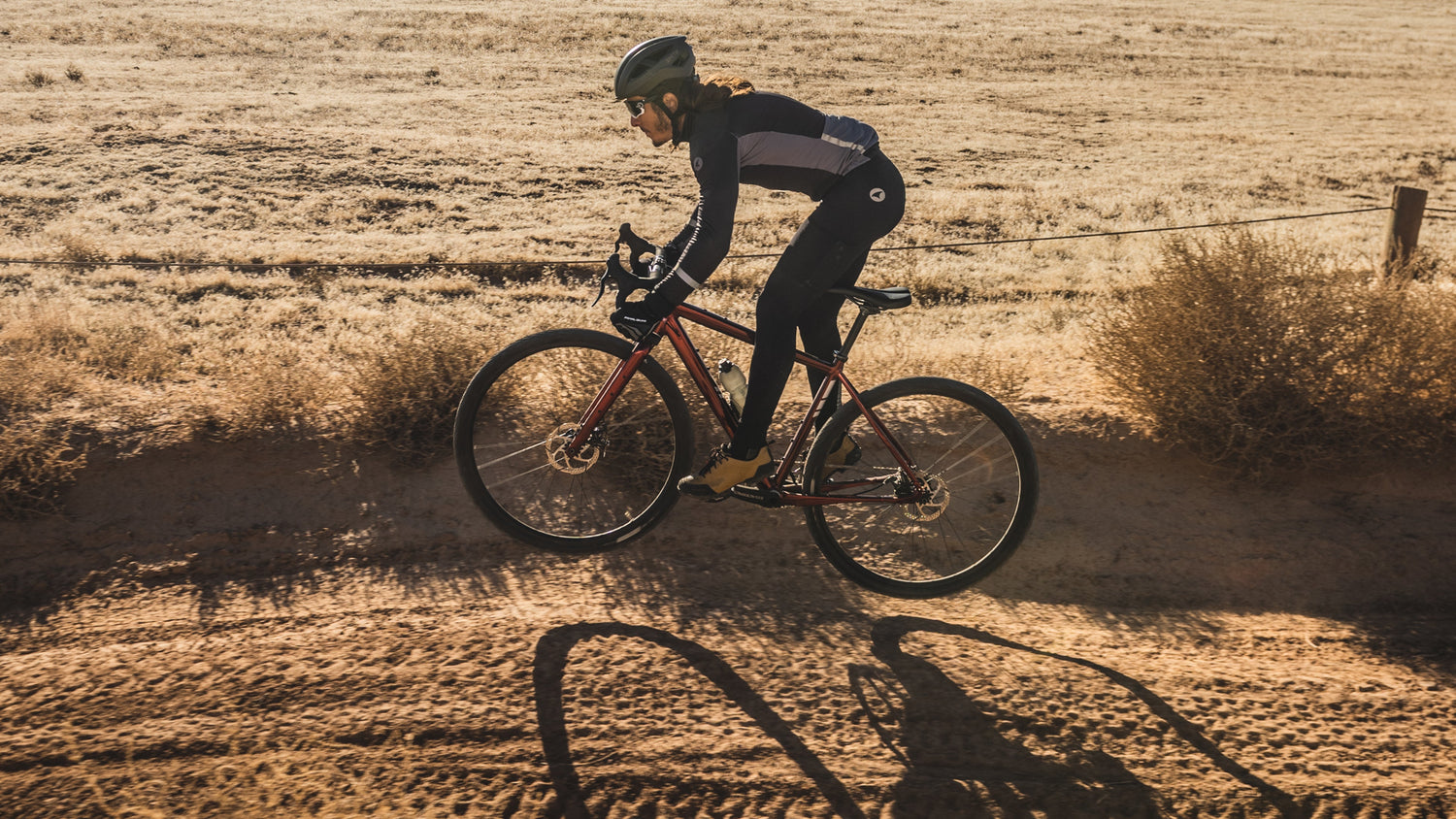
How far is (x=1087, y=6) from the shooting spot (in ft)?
116

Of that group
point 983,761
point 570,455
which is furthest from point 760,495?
point 983,761

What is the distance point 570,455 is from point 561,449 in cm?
5

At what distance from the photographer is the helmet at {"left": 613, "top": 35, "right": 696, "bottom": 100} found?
A: 3.80 metres

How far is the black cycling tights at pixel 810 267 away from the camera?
392 cm

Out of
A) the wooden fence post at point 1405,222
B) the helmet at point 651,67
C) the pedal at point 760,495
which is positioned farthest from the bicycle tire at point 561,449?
the wooden fence post at point 1405,222

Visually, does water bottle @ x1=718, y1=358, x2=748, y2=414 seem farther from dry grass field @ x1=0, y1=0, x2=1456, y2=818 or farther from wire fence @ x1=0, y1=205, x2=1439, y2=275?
wire fence @ x1=0, y1=205, x2=1439, y2=275

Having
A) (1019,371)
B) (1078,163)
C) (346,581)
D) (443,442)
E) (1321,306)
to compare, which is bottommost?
(346,581)

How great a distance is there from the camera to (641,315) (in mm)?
3938

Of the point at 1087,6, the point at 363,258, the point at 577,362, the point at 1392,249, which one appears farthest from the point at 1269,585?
the point at 1087,6

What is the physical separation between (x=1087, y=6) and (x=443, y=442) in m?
36.3

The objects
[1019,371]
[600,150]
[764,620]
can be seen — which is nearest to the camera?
[764,620]

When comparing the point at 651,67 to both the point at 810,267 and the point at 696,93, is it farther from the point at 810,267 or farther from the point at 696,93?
the point at 810,267

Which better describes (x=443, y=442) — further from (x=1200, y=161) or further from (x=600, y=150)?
(x=1200, y=161)

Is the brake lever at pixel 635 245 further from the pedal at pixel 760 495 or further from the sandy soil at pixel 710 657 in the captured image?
the sandy soil at pixel 710 657
